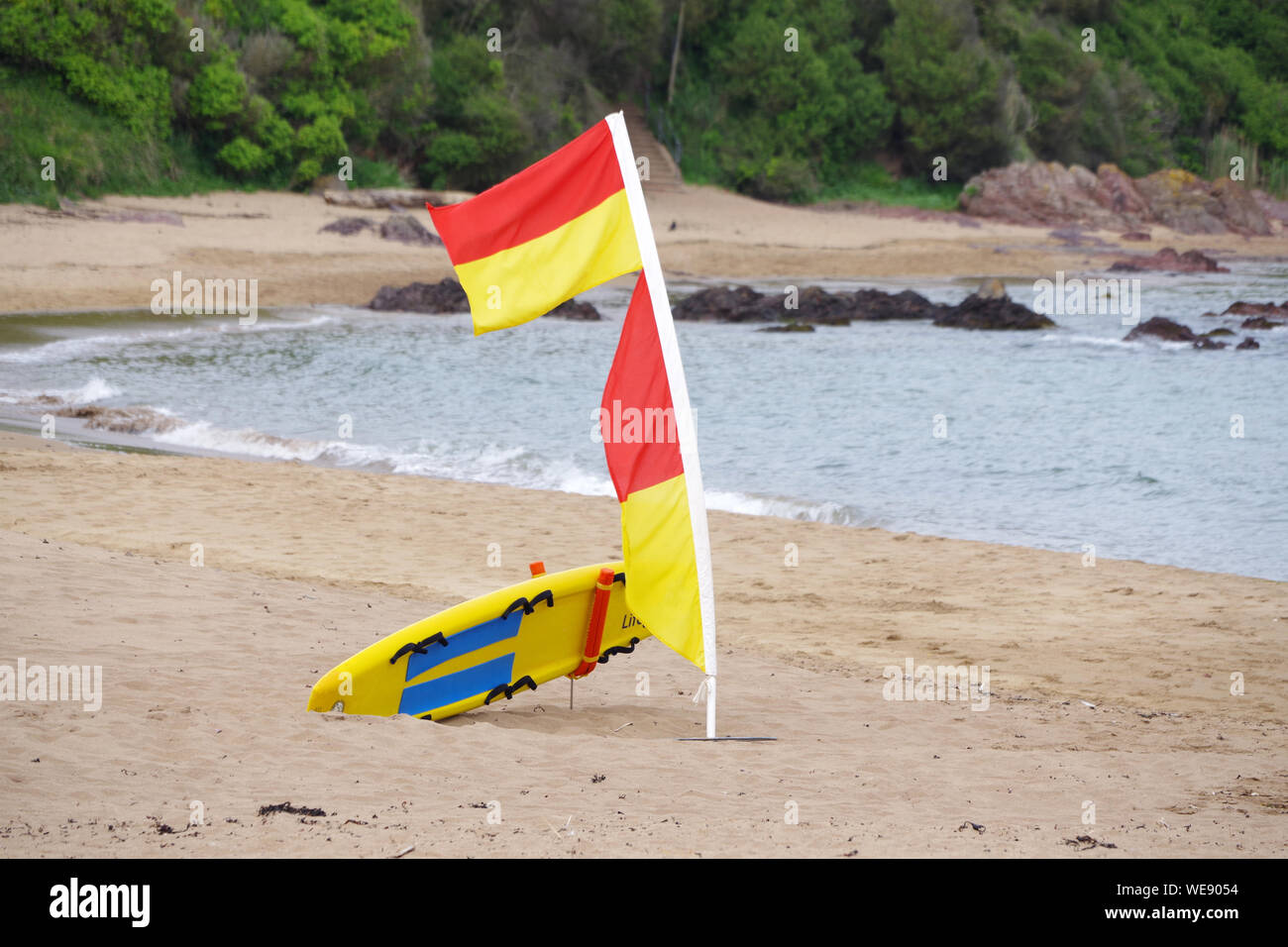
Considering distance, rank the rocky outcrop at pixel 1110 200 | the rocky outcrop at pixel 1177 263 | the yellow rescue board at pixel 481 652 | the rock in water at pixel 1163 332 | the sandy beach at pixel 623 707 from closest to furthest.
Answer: the sandy beach at pixel 623 707, the yellow rescue board at pixel 481 652, the rock in water at pixel 1163 332, the rocky outcrop at pixel 1177 263, the rocky outcrop at pixel 1110 200

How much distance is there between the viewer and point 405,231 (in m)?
31.0

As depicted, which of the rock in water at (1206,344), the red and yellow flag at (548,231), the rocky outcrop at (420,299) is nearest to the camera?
the red and yellow flag at (548,231)

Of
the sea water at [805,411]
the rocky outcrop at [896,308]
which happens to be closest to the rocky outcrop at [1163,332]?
the sea water at [805,411]

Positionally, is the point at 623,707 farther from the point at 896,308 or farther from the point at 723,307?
the point at 896,308

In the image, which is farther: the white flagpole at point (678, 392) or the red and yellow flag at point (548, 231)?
the red and yellow flag at point (548, 231)

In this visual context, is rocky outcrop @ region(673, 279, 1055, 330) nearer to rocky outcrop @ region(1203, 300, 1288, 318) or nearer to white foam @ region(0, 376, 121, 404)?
Result: rocky outcrop @ region(1203, 300, 1288, 318)

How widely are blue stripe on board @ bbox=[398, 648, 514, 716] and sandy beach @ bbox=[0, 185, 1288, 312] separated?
19218mm

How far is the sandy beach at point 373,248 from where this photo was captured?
76.9 ft

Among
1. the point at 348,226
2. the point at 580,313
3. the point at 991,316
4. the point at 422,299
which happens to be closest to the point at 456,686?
the point at 422,299

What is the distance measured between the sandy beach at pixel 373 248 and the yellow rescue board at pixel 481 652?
1917 cm

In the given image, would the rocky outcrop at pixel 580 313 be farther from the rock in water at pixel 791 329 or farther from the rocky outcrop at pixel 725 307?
the rock in water at pixel 791 329

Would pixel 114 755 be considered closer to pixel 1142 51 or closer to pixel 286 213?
pixel 286 213

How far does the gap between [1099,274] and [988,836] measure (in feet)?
116

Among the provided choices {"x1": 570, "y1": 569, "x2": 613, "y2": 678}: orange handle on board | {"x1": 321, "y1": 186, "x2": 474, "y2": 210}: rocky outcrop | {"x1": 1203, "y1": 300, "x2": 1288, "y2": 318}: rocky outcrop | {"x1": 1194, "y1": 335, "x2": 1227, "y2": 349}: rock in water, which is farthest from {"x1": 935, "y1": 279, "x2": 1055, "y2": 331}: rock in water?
{"x1": 570, "y1": 569, "x2": 613, "y2": 678}: orange handle on board
